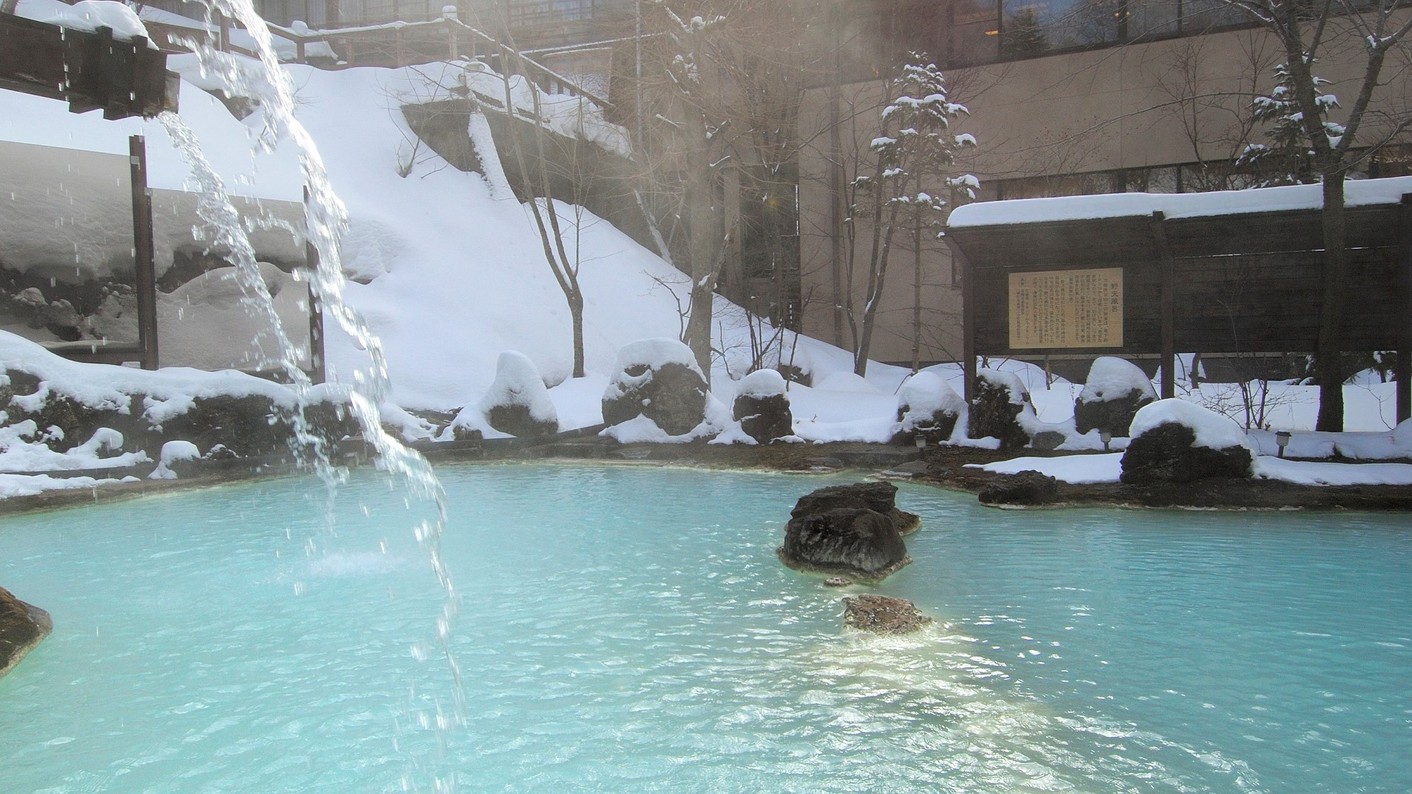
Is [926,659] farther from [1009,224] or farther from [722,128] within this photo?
[722,128]

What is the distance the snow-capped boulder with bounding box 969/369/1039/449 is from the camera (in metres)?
9.84

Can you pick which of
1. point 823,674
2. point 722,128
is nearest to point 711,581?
point 823,674

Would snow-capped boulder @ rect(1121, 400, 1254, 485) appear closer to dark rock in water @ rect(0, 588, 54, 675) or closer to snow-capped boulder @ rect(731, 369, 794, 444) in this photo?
snow-capped boulder @ rect(731, 369, 794, 444)

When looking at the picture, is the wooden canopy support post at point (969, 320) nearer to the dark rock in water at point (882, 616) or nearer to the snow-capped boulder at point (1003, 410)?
the snow-capped boulder at point (1003, 410)

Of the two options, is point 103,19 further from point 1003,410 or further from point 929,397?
point 1003,410

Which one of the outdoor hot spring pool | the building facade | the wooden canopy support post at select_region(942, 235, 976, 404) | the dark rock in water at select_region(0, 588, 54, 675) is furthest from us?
the building facade

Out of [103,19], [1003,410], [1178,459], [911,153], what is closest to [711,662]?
[103,19]

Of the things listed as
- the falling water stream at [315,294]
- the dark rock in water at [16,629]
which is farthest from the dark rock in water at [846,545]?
the dark rock in water at [16,629]

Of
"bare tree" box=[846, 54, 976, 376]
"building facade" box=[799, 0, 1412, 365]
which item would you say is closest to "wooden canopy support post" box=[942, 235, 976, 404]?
"bare tree" box=[846, 54, 976, 376]

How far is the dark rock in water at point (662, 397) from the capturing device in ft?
37.4

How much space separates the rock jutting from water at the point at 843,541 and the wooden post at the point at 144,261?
784cm

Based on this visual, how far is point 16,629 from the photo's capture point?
427cm

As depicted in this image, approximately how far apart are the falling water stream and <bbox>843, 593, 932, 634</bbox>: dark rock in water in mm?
1883

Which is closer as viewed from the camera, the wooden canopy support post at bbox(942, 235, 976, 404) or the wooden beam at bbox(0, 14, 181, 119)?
the wooden beam at bbox(0, 14, 181, 119)
